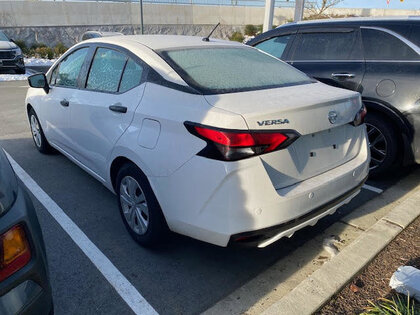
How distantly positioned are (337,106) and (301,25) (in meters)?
2.58

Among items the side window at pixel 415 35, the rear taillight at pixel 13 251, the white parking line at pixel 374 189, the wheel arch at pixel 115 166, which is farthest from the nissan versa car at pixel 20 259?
the side window at pixel 415 35

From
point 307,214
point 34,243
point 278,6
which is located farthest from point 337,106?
point 278,6

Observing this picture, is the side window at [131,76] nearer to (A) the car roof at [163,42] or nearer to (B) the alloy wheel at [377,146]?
(A) the car roof at [163,42]

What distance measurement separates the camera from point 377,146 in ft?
13.2

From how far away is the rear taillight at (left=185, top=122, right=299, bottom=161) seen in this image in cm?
207

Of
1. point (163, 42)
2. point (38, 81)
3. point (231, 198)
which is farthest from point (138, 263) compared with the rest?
point (38, 81)

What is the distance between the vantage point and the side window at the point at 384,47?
3.71 metres

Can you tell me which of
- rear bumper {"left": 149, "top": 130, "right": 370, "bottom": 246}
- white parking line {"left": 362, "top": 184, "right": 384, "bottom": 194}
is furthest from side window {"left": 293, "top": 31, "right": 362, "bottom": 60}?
rear bumper {"left": 149, "top": 130, "right": 370, "bottom": 246}

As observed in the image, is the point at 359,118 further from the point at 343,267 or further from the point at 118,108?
the point at 118,108

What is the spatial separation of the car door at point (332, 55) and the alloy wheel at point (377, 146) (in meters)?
0.49

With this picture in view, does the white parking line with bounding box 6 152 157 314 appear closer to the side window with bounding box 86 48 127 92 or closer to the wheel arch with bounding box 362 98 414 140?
the side window with bounding box 86 48 127 92

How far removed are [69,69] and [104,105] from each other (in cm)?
126

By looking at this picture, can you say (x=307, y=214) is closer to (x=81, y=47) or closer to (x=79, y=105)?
(x=79, y=105)

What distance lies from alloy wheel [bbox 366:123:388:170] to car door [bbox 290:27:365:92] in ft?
1.62
